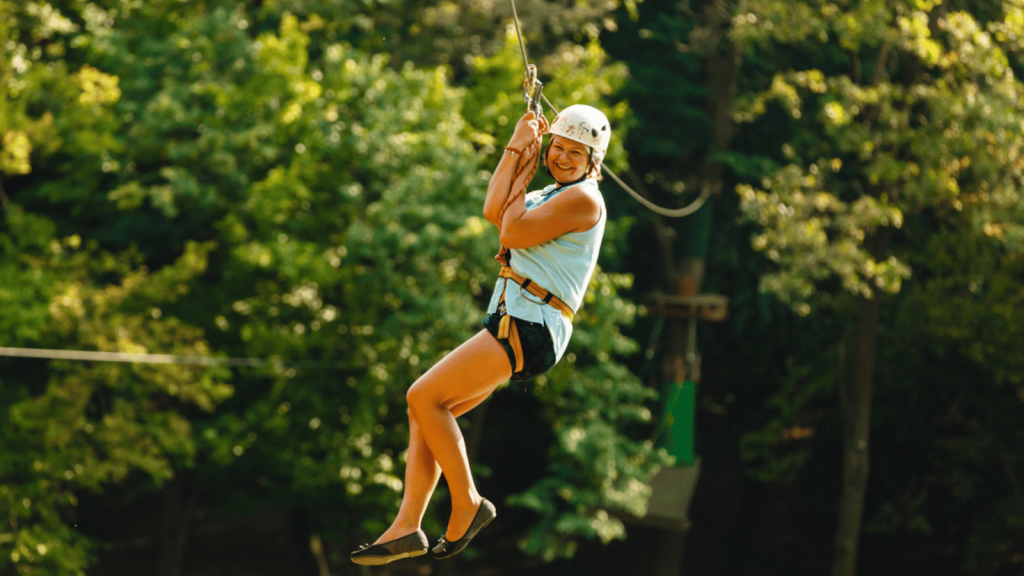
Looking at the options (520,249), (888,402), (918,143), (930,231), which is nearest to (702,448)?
(888,402)

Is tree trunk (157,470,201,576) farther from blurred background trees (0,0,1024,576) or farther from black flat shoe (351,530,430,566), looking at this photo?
black flat shoe (351,530,430,566)

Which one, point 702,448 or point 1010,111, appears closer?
point 1010,111

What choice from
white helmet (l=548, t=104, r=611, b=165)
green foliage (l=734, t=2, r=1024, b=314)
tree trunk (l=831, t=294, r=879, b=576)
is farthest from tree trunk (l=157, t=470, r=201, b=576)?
white helmet (l=548, t=104, r=611, b=165)

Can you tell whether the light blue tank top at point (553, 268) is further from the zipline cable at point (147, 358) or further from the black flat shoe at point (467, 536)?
the zipline cable at point (147, 358)

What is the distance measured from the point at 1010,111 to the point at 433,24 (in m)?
7.69

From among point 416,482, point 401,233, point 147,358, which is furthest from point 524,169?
point 147,358

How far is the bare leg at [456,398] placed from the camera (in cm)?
379

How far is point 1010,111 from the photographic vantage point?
12.6 metres

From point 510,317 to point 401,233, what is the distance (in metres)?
8.29

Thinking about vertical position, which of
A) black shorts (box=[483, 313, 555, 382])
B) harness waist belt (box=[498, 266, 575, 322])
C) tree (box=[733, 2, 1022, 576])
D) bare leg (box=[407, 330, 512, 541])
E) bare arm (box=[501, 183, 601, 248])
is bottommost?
tree (box=[733, 2, 1022, 576])

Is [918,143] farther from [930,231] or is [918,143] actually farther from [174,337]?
[174,337]

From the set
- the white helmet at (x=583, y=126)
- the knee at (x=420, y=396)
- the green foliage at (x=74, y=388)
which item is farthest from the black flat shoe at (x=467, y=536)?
the green foliage at (x=74, y=388)

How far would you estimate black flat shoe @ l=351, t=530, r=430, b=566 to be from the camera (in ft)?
12.7

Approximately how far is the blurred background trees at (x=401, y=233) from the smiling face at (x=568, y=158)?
27.0 ft
